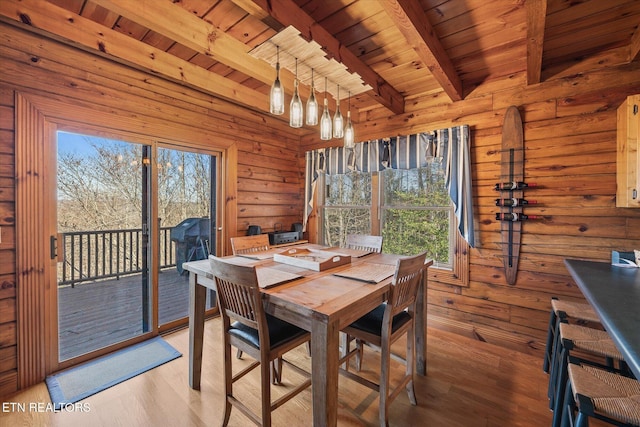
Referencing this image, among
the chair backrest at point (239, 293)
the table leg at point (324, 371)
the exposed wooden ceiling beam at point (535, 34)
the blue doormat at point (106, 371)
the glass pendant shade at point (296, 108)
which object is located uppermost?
the exposed wooden ceiling beam at point (535, 34)

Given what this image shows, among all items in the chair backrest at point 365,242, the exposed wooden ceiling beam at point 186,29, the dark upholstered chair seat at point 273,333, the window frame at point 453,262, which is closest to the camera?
the dark upholstered chair seat at point 273,333

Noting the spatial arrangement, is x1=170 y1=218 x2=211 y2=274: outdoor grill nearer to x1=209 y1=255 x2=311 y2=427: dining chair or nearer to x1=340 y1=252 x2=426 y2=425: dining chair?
x1=209 y1=255 x2=311 y2=427: dining chair

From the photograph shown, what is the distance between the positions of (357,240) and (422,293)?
87 centimetres

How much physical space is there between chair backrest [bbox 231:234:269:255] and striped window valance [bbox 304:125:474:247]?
1.53 meters

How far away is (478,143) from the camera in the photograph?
2.71 metres

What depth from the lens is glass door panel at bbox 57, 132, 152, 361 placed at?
2.30 m

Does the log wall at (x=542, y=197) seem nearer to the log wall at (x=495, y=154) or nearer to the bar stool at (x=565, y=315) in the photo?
the log wall at (x=495, y=154)

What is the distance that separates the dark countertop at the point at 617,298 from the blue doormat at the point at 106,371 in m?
2.82

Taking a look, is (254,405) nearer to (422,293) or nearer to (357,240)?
(422,293)

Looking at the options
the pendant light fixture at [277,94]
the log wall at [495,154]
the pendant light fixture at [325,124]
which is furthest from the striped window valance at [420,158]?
the pendant light fixture at [277,94]

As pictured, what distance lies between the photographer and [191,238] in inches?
123

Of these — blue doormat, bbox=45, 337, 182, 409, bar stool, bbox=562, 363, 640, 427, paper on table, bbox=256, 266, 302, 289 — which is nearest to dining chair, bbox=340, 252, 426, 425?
paper on table, bbox=256, 266, 302, 289

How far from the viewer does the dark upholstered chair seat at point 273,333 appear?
151 cm

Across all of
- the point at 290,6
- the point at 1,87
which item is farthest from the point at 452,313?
the point at 1,87
